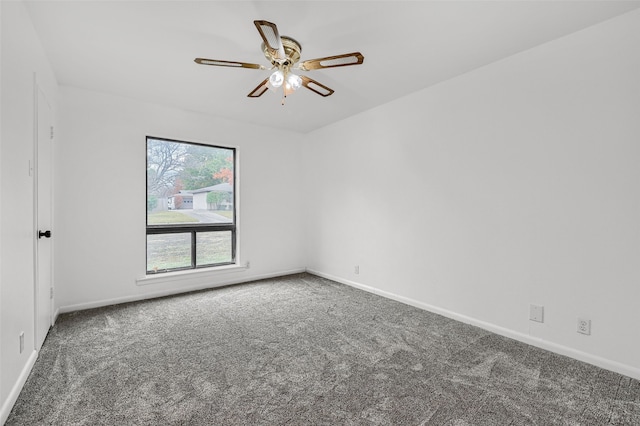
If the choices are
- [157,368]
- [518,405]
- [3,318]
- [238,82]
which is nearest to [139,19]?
[238,82]

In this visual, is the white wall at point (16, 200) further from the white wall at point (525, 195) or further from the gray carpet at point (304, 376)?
the white wall at point (525, 195)

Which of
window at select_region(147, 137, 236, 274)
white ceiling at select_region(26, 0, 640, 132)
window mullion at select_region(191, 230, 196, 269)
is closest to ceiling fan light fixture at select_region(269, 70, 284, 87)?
white ceiling at select_region(26, 0, 640, 132)

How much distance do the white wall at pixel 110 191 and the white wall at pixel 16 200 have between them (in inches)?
48.6

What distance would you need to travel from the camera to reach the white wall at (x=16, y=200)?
163cm

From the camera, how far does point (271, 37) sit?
1898 millimetres

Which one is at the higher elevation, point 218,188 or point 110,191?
point 218,188

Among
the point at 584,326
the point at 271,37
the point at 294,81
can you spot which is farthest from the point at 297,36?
the point at 584,326

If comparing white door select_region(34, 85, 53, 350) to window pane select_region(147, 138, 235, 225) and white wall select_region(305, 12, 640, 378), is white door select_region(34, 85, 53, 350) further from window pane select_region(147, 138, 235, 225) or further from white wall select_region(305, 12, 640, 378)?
white wall select_region(305, 12, 640, 378)

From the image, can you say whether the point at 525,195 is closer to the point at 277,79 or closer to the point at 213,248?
the point at 277,79

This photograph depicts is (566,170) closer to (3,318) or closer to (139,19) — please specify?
(139,19)

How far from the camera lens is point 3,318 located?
159cm

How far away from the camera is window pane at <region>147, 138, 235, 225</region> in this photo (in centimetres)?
391

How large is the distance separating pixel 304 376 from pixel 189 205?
9.82ft

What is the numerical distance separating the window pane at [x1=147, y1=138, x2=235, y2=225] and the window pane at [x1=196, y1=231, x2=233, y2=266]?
0.68 feet
